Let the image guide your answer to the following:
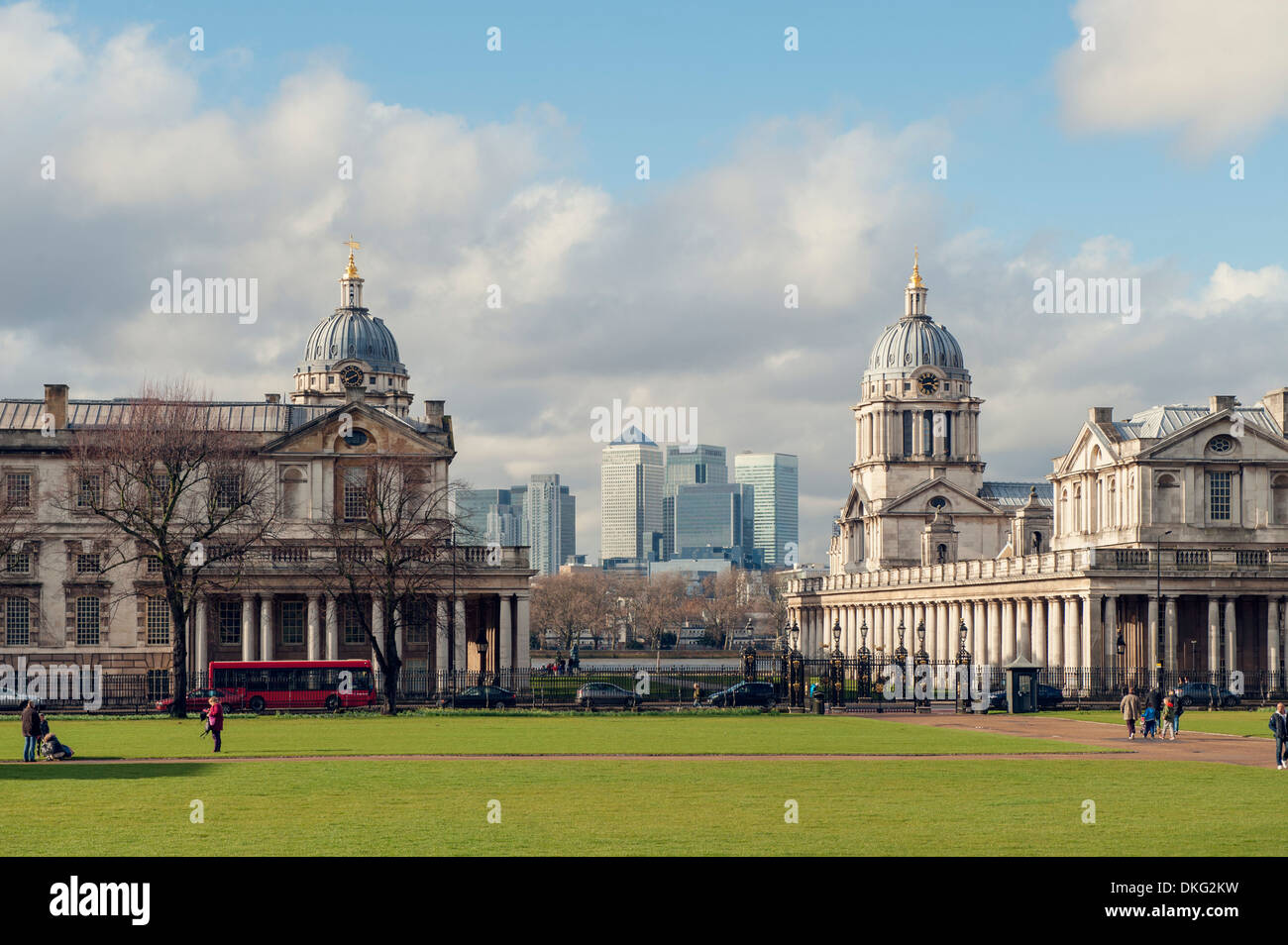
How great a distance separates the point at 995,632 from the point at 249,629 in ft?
158

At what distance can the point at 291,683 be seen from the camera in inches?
3078

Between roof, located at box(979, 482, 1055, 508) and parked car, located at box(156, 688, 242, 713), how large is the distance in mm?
92630

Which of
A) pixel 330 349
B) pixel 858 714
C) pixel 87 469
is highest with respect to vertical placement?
pixel 330 349

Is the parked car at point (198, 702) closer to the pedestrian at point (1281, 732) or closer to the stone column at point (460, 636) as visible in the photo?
the stone column at point (460, 636)

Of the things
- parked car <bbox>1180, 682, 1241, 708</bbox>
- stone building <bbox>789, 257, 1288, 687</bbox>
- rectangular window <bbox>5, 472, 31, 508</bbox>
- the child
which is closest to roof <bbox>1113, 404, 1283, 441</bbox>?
stone building <bbox>789, 257, 1288, 687</bbox>

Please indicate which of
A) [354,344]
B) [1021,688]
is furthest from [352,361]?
[1021,688]

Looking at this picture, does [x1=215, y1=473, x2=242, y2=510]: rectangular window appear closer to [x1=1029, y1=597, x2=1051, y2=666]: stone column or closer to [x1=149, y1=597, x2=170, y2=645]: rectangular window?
[x1=149, y1=597, x2=170, y2=645]: rectangular window

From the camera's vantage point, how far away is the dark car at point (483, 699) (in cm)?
7688
